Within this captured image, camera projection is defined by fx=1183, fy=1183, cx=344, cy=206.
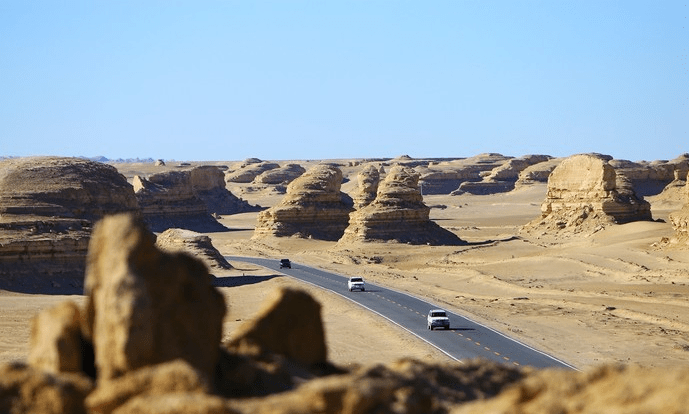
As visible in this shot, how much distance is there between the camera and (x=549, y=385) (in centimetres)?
908

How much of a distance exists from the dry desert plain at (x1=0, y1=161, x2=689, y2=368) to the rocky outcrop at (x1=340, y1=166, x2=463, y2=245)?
1093mm

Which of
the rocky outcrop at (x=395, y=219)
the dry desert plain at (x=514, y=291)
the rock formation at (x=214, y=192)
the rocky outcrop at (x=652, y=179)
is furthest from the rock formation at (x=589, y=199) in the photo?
the rock formation at (x=214, y=192)

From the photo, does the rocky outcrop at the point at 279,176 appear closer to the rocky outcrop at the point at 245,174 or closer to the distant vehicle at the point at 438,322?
the rocky outcrop at the point at 245,174

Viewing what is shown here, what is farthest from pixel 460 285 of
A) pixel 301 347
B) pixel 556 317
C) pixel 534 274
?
pixel 301 347

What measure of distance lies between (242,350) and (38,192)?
35981 mm

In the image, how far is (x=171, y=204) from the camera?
281 feet

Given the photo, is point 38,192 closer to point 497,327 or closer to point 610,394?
point 497,327

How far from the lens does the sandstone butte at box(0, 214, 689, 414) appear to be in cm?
871

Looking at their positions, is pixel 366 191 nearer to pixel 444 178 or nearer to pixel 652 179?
pixel 652 179

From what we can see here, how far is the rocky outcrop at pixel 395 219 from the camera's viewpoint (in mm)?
67438

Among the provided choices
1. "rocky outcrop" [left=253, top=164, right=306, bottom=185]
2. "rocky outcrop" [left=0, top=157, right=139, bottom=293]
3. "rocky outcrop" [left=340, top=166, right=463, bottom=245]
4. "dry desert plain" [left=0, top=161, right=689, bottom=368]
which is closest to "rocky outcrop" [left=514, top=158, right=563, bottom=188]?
"rocky outcrop" [left=253, top=164, right=306, bottom=185]

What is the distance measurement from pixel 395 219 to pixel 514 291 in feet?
69.6

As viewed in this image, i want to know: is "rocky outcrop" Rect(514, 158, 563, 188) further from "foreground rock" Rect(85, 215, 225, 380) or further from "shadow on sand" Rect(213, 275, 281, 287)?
"foreground rock" Rect(85, 215, 225, 380)

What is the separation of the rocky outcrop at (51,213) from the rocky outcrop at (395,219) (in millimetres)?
20284
